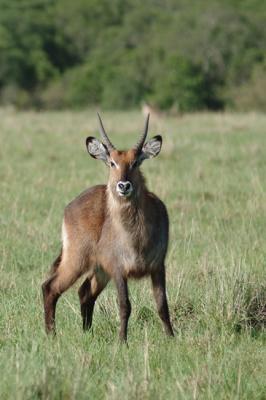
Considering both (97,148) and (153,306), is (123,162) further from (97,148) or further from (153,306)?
(153,306)

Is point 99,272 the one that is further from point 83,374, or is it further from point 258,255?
point 258,255

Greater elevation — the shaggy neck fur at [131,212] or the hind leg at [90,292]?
the shaggy neck fur at [131,212]

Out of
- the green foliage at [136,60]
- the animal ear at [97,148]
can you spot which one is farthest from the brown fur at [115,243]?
the green foliage at [136,60]

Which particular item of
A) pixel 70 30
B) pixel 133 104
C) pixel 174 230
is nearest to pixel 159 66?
pixel 133 104

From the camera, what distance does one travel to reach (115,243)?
5062mm

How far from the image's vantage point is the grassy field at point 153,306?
3936 mm

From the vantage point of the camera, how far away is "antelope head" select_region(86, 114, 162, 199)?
4.94m

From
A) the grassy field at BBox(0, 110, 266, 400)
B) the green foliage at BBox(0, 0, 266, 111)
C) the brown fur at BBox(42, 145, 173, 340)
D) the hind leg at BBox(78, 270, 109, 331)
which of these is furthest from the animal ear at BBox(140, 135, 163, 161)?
the green foliage at BBox(0, 0, 266, 111)

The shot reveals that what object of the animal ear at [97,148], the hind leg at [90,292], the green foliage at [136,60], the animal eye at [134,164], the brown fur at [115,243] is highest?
the animal ear at [97,148]

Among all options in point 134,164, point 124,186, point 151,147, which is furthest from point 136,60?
point 124,186

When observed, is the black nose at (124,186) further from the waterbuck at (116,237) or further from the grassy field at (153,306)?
the grassy field at (153,306)

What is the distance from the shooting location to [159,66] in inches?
1604

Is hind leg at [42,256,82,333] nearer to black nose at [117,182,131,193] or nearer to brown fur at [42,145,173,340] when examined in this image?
brown fur at [42,145,173,340]

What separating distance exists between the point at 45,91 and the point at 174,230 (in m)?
35.7
